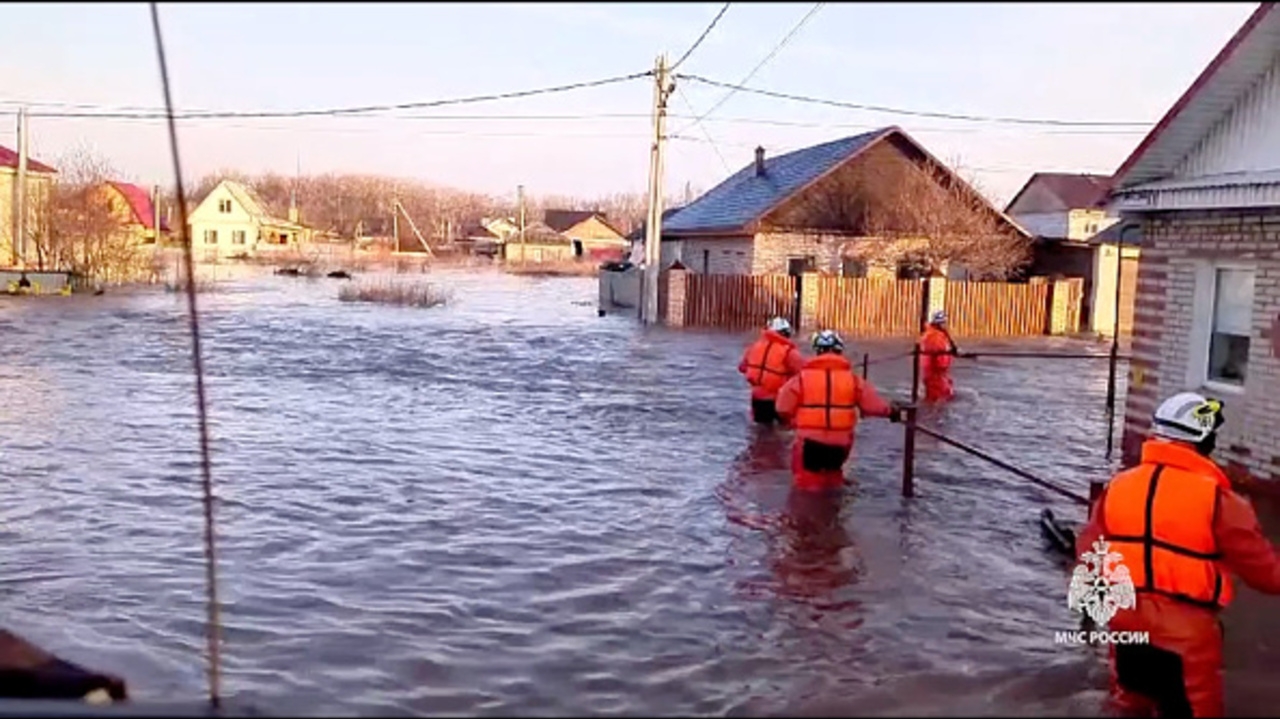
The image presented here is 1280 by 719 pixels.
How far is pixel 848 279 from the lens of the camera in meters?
34.6

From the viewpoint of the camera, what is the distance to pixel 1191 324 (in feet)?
37.3

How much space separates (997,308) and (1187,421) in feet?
106

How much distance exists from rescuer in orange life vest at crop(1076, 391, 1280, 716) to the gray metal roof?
31.5 metres

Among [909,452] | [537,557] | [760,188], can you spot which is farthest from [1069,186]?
[537,557]

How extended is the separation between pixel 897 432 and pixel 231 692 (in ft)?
34.5

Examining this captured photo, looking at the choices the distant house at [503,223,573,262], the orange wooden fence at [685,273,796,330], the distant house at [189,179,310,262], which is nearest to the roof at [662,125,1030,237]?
the orange wooden fence at [685,273,796,330]

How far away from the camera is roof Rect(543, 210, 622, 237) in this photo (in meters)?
129

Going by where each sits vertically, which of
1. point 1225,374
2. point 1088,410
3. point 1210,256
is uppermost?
point 1210,256

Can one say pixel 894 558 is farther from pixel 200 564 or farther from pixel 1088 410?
pixel 1088 410

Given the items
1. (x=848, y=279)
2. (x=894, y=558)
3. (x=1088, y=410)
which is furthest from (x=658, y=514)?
(x=848, y=279)

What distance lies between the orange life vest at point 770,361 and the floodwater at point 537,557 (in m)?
0.74

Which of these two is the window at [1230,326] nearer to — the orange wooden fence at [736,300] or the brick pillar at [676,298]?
the orange wooden fence at [736,300]

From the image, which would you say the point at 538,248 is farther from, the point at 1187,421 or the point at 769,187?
the point at 1187,421

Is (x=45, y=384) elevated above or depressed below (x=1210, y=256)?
below
